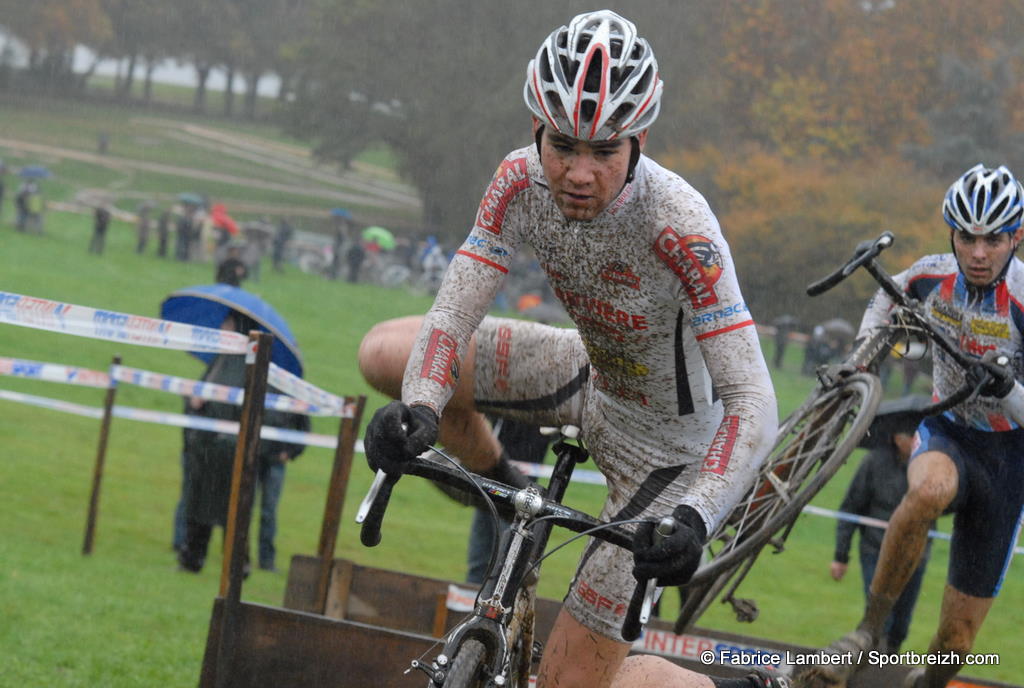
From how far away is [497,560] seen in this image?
4082 mm

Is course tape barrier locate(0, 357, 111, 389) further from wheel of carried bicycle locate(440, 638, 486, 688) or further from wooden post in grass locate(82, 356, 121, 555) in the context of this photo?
wheel of carried bicycle locate(440, 638, 486, 688)

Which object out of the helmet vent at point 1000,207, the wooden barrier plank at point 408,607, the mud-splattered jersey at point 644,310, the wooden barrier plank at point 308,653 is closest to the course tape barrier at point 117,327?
the wooden barrier plank at point 408,607

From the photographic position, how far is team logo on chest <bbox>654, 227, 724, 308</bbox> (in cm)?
423

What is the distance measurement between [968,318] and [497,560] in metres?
3.74

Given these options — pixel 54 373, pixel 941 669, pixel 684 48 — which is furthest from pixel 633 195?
pixel 684 48

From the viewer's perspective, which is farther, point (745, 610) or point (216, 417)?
point (216, 417)

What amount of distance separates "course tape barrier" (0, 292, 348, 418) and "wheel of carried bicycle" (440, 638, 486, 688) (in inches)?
128

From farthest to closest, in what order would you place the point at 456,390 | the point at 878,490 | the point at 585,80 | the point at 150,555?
the point at 150,555 → the point at 878,490 → the point at 456,390 → the point at 585,80

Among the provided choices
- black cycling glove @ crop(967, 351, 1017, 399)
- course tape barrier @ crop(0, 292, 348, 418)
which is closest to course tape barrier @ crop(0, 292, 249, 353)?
course tape barrier @ crop(0, 292, 348, 418)

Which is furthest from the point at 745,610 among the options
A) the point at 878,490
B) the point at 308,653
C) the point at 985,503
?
the point at 878,490

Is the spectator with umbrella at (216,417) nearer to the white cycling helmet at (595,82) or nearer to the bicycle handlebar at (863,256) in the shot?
the bicycle handlebar at (863,256)

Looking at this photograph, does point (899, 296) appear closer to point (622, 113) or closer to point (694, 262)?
point (694, 262)

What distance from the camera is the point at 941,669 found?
6.66 m

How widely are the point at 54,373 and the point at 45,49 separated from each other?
6958 cm
